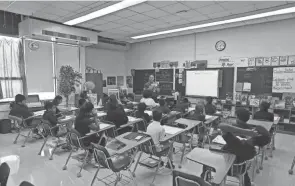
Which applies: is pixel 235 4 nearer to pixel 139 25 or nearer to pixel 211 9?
pixel 211 9

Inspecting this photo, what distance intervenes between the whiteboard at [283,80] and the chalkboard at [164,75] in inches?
158

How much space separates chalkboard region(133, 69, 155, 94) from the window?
5.19 metres

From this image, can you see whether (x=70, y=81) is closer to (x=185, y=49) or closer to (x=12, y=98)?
(x=12, y=98)

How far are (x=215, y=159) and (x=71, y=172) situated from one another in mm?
2600

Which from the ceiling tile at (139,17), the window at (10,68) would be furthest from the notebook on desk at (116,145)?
the window at (10,68)

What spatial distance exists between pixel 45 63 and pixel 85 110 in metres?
4.64

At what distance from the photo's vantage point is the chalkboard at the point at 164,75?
873cm

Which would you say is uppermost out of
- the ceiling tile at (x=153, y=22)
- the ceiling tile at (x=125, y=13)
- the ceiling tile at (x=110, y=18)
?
the ceiling tile at (x=153, y=22)

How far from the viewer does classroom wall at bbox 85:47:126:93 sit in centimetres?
886

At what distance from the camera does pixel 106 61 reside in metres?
9.55

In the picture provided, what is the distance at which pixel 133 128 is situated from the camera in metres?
4.84

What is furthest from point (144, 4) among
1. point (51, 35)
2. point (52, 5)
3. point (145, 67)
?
point (145, 67)

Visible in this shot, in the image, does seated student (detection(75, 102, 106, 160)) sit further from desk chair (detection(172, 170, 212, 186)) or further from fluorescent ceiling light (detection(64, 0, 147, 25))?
fluorescent ceiling light (detection(64, 0, 147, 25))

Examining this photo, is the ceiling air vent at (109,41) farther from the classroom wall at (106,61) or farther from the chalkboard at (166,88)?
the chalkboard at (166,88)
